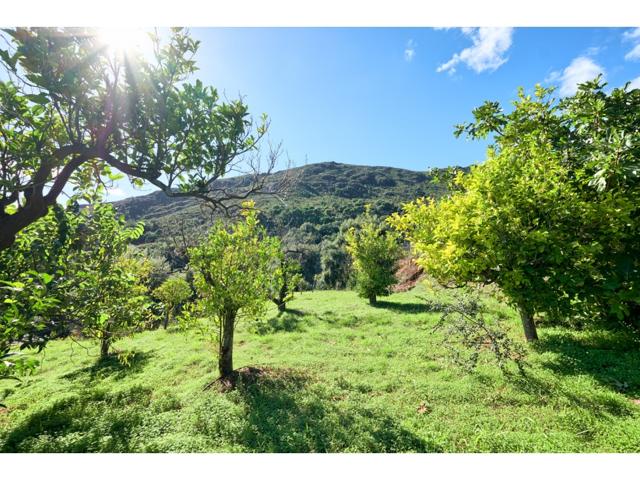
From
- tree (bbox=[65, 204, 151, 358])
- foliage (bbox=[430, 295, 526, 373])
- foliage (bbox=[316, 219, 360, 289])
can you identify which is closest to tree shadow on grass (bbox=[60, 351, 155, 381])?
tree (bbox=[65, 204, 151, 358])

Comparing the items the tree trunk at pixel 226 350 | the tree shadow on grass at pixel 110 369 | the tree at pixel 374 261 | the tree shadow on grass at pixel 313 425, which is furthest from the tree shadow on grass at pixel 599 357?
the tree shadow on grass at pixel 110 369

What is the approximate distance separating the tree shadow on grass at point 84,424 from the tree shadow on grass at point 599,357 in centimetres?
1070

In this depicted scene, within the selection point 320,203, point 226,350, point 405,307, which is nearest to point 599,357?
point 226,350

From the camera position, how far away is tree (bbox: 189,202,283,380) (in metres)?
9.82

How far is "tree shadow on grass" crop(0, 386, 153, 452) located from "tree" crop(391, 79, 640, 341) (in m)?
8.92

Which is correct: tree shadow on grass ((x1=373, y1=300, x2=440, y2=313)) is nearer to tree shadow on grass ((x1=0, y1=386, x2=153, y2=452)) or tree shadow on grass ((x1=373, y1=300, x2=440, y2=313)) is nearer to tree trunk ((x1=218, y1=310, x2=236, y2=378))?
tree trunk ((x1=218, y1=310, x2=236, y2=378))

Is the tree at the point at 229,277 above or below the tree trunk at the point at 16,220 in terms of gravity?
below

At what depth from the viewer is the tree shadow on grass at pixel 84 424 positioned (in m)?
6.50

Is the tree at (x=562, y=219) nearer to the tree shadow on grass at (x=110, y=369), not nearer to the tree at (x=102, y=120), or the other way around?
the tree at (x=102, y=120)

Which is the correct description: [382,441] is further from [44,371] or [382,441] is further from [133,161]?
[44,371]

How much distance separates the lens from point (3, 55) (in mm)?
4359

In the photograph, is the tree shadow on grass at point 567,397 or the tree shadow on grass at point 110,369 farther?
the tree shadow on grass at point 110,369

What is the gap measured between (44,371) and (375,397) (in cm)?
1604

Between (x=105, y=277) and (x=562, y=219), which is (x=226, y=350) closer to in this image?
(x=105, y=277)
